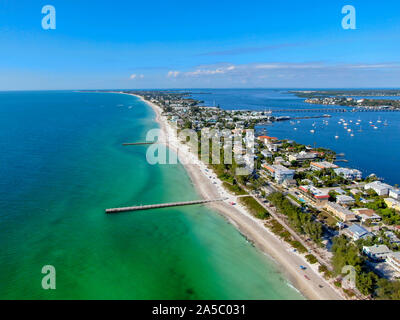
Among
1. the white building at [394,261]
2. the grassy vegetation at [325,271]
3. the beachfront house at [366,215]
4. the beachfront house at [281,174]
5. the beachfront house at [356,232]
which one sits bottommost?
the grassy vegetation at [325,271]

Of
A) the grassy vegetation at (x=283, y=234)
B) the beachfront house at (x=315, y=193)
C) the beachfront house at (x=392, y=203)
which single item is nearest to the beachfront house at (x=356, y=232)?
the grassy vegetation at (x=283, y=234)

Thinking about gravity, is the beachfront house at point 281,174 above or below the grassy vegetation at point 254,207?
above

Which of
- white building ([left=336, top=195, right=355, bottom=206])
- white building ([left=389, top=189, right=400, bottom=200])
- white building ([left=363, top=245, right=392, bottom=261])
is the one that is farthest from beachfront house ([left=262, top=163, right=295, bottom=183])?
white building ([left=363, top=245, right=392, bottom=261])

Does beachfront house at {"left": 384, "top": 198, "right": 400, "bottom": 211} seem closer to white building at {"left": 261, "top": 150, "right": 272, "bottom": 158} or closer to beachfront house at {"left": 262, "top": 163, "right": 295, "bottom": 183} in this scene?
beachfront house at {"left": 262, "top": 163, "right": 295, "bottom": 183}

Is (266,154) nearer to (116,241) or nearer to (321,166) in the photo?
(321,166)

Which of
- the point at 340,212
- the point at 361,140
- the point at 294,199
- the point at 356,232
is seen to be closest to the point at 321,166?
the point at 294,199

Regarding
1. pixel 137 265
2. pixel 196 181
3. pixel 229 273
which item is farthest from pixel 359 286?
pixel 196 181

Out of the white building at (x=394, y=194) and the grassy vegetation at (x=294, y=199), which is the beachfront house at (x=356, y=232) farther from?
the white building at (x=394, y=194)
